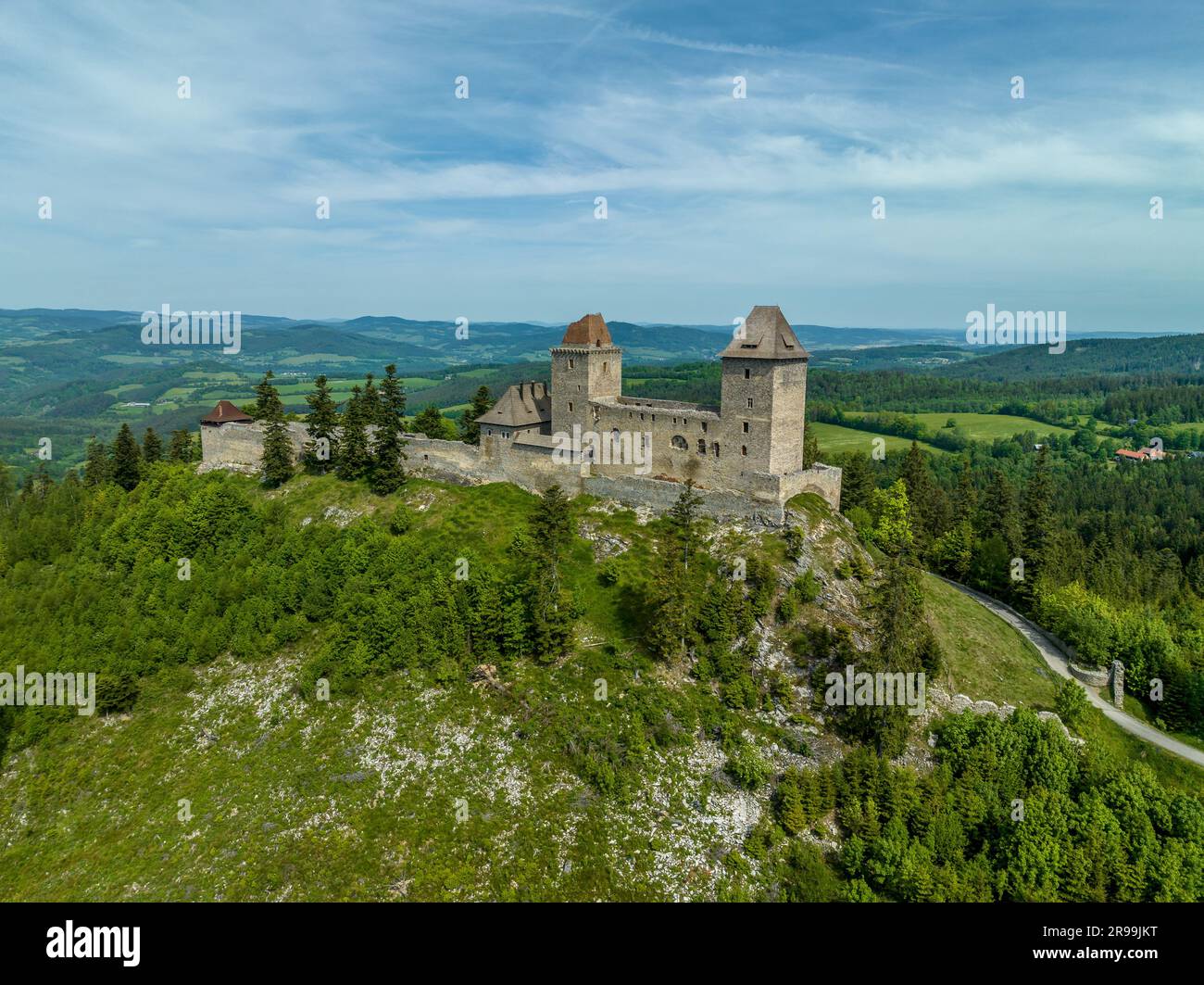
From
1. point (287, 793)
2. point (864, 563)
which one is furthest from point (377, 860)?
point (864, 563)

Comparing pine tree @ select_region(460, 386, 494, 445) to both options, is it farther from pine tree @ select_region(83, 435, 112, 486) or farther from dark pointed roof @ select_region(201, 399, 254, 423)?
pine tree @ select_region(83, 435, 112, 486)

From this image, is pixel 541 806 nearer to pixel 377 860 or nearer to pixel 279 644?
pixel 377 860

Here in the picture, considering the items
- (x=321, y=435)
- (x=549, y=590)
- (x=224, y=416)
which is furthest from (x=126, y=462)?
(x=549, y=590)

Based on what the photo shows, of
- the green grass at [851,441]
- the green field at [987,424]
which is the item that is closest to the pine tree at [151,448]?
the green grass at [851,441]

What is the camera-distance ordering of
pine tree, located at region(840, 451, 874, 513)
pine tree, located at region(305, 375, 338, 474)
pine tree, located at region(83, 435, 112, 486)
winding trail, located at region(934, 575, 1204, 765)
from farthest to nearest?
pine tree, located at region(83, 435, 112, 486)
pine tree, located at region(840, 451, 874, 513)
pine tree, located at region(305, 375, 338, 474)
winding trail, located at region(934, 575, 1204, 765)

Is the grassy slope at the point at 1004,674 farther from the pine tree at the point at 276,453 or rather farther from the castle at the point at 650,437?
the pine tree at the point at 276,453

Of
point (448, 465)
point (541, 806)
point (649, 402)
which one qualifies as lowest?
point (541, 806)

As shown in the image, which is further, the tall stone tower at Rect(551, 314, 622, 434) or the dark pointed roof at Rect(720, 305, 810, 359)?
the tall stone tower at Rect(551, 314, 622, 434)

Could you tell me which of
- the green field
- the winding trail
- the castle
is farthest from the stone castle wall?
the green field
